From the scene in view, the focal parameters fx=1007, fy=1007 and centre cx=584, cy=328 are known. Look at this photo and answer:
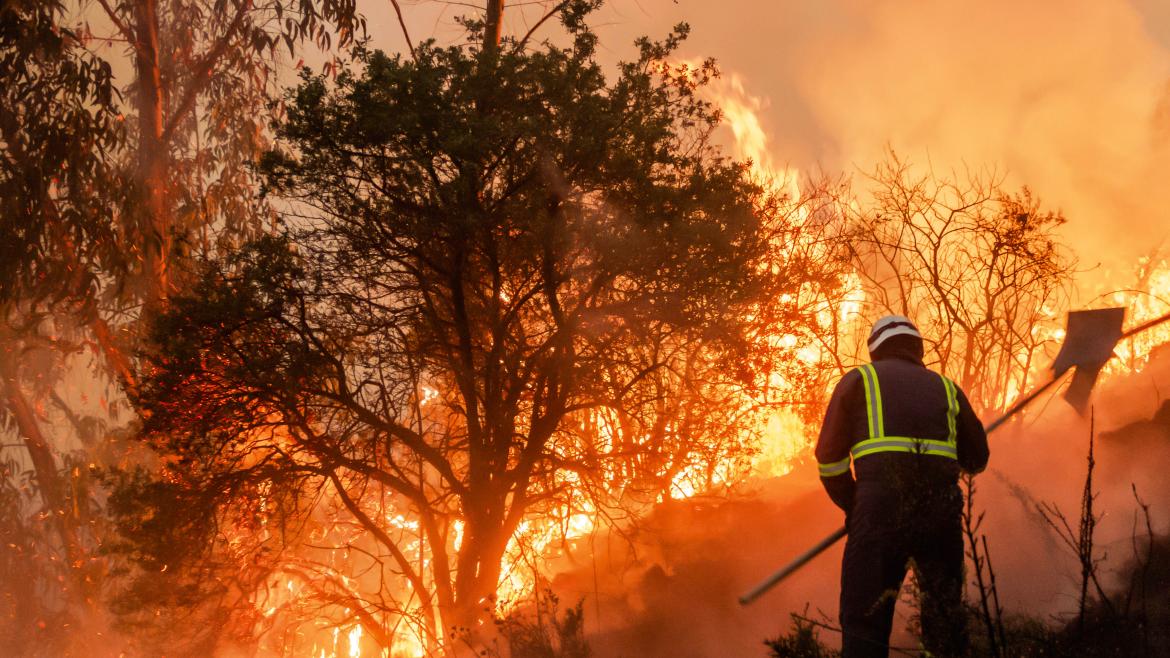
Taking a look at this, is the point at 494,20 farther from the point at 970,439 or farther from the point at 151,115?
the point at 970,439

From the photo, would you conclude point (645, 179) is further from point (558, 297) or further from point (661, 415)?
point (661, 415)

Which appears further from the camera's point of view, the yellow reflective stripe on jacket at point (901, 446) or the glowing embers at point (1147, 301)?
the glowing embers at point (1147, 301)

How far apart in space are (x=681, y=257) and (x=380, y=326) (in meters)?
2.72

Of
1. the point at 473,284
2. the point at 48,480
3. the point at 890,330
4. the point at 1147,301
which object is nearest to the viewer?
the point at 890,330

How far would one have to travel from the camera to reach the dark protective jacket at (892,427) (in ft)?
13.8

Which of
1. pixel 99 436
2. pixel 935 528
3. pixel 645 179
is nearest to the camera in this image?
pixel 935 528

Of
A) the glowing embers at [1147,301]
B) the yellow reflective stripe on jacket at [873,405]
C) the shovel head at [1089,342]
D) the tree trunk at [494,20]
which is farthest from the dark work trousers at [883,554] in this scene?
the glowing embers at [1147,301]

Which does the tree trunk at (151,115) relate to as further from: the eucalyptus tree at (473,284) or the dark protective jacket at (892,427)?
the dark protective jacket at (892,427)

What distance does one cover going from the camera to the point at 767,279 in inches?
358

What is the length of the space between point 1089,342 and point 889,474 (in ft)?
6.32

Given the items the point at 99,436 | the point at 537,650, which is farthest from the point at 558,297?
the point at 99,436

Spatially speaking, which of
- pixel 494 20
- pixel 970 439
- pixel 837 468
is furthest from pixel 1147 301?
pixel 837 468

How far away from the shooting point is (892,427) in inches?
167

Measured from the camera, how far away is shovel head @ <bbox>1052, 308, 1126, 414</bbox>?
505cm
